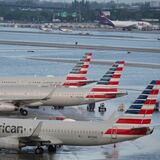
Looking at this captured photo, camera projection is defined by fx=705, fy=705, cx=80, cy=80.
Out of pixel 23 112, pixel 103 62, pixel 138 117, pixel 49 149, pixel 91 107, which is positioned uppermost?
pixel 138 117

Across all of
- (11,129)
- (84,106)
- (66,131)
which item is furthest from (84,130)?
(84,106)

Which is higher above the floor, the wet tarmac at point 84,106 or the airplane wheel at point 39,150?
the airplane wheel at point 39,150

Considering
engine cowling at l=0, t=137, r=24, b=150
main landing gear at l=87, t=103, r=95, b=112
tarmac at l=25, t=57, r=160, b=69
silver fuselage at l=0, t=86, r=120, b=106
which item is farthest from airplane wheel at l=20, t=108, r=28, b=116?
tarmac at l=25, t=57, r=160, b=69

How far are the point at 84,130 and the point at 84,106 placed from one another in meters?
29.7

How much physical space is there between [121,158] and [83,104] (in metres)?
23.4

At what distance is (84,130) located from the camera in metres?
50.0

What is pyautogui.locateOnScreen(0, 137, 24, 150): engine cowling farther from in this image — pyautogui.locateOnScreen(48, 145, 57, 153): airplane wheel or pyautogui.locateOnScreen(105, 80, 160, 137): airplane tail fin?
pyautogui.locateOnScreen(105, 80, 160, 137): airplane tail fin

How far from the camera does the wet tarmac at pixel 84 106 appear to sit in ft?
169

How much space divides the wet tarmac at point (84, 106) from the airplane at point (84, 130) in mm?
1240

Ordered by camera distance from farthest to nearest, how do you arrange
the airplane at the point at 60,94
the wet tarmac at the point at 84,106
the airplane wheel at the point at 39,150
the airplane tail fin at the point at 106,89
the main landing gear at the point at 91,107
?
the main landing gear at the point at 91,107 → the airplane tail fin at the point at 106,89 → the airplane at the point at 60,94 → the wet tarmac at the point at 84,106 → the airplane wheel at the point at 39,150

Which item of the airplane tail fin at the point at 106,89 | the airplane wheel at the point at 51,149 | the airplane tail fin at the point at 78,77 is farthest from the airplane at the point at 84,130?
the airplane tail fin at the point at 78,77

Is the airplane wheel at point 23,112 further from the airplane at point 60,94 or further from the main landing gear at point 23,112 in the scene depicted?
the airplane at point 60,94

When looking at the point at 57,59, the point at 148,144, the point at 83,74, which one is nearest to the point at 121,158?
the point at 148,144

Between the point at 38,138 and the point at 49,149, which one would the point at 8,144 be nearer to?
the point at 38,138
